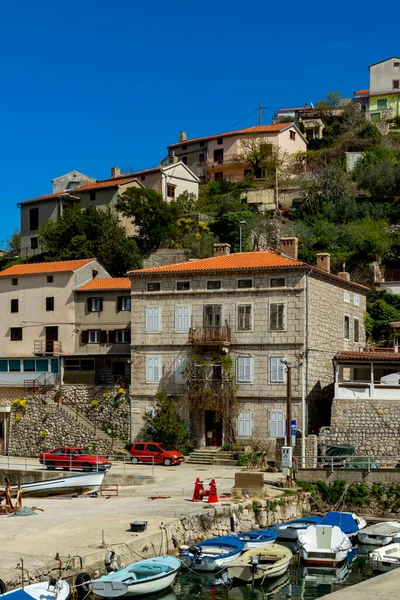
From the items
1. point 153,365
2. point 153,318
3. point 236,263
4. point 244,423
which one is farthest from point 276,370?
point 153,318

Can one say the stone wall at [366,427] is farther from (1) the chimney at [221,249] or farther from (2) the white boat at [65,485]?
(1) the chimney at [221,249]

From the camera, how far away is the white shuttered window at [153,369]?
49.5 meters

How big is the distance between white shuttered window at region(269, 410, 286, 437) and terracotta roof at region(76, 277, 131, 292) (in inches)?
515

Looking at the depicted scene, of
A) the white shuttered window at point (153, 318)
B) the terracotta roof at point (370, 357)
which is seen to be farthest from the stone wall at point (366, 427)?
the white shuttered window at point (153, 318)

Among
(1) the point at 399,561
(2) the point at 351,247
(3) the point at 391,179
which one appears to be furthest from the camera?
(3) the point at 391,179

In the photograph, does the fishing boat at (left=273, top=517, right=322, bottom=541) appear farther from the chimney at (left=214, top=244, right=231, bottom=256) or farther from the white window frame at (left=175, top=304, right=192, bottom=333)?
the chimney at (left=214, top=244, right=231, bottom=256)

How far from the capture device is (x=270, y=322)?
155ft

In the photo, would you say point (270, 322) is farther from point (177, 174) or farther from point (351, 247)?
point (177, 174)

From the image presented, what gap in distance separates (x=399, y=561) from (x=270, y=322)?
19806mm

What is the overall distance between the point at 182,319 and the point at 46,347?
11.0 meters

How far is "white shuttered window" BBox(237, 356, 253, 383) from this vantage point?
47312 millimetres

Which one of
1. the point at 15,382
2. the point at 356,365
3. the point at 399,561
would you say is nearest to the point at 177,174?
the point at 15,382

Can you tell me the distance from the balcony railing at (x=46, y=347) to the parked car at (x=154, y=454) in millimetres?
10783

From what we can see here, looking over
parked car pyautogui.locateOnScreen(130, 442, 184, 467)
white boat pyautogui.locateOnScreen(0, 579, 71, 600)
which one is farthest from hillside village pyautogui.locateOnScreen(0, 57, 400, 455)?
white boat pyautogui.locateOnScreen(0, 579, 71, 600)
